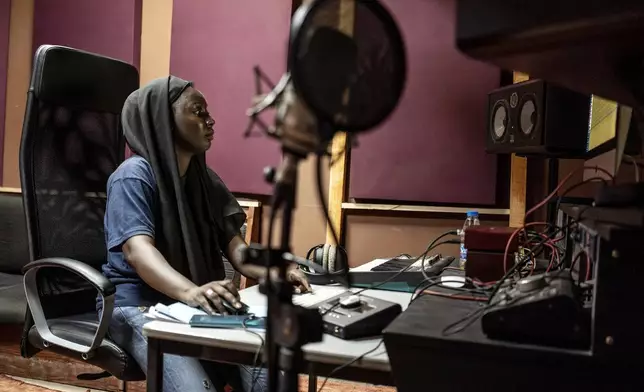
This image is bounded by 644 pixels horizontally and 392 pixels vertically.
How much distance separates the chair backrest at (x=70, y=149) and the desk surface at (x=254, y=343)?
36.0 inches

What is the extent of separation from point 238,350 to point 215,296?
24 cm

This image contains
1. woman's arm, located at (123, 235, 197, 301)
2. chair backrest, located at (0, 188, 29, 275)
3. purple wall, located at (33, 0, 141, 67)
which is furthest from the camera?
purple wall, located at (33, 0, 141, 67)

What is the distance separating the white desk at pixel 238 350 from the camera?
1.06m

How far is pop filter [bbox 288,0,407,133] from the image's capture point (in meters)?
0.61

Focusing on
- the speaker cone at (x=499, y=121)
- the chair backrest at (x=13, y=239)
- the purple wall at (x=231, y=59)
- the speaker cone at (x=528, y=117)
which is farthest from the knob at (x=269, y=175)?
the chair backrest at (x=13, y=239)

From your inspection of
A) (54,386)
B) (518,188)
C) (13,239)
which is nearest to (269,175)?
(518,188)

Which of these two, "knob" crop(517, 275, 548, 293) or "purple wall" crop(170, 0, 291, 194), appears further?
"purple wall" crop(170, 0, 291, 194)

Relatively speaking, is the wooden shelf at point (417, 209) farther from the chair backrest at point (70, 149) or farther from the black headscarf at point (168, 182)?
the chair backrest at point (70, 149)

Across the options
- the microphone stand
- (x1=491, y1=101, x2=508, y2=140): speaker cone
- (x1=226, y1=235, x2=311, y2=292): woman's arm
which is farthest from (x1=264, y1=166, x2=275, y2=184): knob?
(x1=491, y1=101, x2=508, y2=140): speaker cone

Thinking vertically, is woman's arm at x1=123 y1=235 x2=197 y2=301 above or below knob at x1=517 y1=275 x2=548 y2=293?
below

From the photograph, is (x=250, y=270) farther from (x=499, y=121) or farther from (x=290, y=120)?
(x=290, y=120)

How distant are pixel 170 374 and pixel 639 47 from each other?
127 cm

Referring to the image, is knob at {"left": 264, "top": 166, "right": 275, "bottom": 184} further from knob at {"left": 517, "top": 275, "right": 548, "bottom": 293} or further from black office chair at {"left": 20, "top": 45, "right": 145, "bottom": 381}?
black office chair at {"left": 20, "top": 45, "right": 145, "bottom": 381}

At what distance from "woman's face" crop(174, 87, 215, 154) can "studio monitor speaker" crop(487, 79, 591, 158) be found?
1150mm
